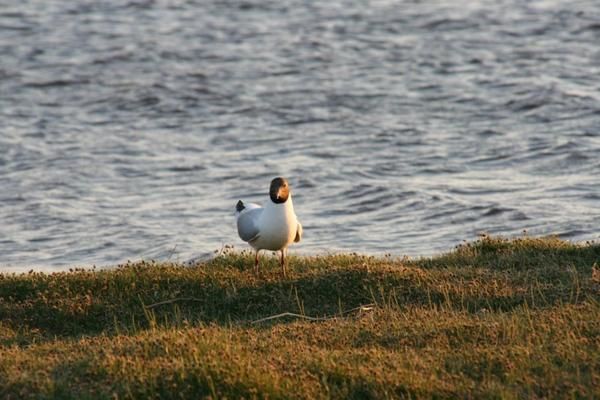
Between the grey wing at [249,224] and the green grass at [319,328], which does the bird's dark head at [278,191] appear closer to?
the grey wing at [249,224]

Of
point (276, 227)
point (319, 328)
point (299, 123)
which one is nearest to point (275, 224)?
point (276, 227)

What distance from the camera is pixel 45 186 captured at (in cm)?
1906

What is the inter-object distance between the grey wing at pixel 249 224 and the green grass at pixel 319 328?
38 cm

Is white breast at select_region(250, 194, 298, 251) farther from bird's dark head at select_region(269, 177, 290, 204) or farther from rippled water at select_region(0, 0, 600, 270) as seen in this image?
rippled water at select_region(0, 0, 600, 270)

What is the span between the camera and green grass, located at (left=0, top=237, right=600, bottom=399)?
27.2ft

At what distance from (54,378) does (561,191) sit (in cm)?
1066

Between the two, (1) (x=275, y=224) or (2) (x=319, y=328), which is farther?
(1) (x=275, y=224)

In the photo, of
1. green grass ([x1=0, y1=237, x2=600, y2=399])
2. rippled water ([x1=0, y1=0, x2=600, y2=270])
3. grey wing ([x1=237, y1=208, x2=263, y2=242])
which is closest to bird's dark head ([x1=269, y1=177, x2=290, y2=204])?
grey wing ([x1=237, y1=208, x2=263, y2=242])

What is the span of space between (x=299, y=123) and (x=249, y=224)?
10.7 m

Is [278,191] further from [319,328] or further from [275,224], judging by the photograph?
[319,328]

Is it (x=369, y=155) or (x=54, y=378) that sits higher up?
(x=54, y=378)

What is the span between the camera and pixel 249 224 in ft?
38.8

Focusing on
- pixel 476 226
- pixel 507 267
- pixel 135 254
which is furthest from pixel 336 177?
pixel 507 267

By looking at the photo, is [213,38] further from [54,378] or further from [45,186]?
[54,378]
